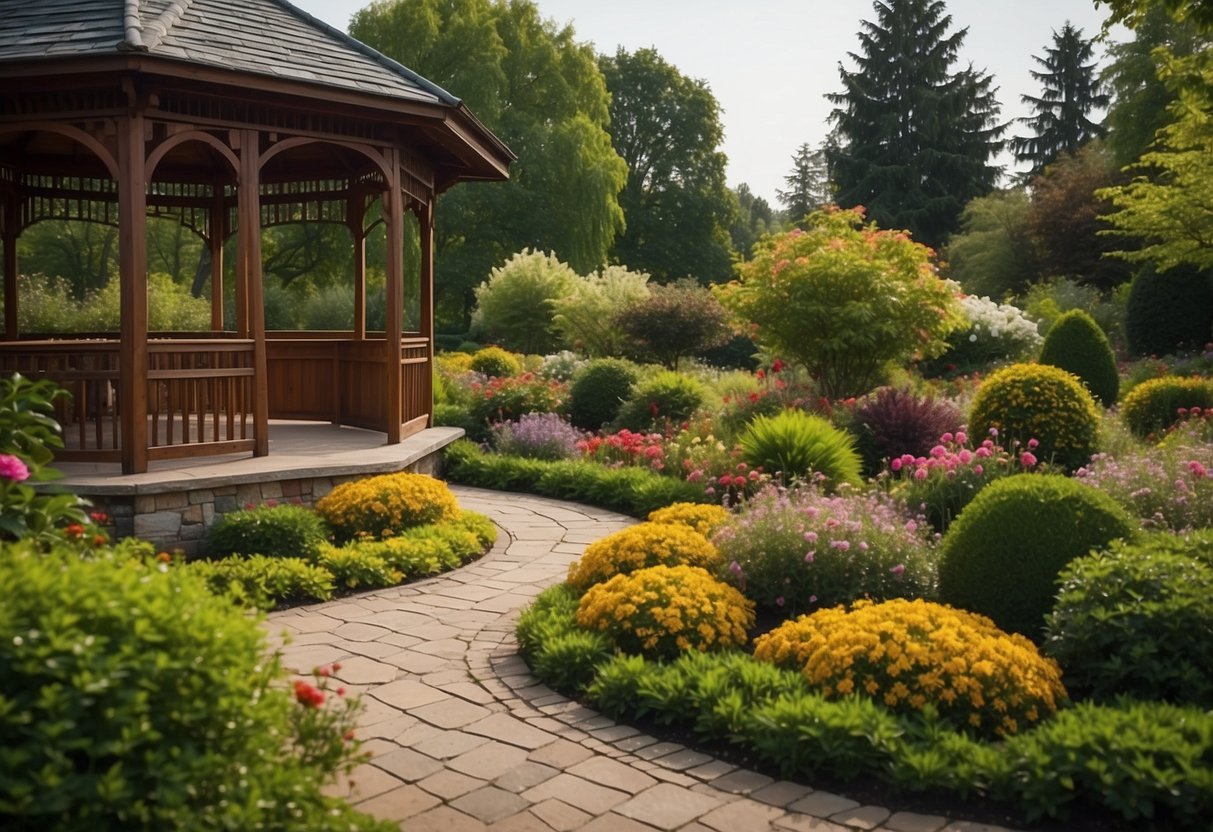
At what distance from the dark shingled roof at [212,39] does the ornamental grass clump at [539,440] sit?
4733mm

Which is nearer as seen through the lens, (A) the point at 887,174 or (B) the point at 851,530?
(B) the point at 851,530

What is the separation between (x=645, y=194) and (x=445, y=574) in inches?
1425

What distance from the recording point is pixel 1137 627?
4184 millimetres

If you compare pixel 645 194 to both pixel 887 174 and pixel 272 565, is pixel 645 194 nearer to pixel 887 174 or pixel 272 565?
pixel 887 174

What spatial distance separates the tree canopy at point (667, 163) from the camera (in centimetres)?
4094

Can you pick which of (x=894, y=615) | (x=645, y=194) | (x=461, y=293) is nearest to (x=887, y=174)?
(x=645, y=194)

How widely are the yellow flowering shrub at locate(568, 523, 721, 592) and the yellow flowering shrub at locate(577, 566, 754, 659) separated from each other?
531 millimetres

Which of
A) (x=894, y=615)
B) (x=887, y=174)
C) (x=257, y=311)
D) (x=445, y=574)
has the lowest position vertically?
(x=445, y=574)

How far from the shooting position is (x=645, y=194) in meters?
41.8

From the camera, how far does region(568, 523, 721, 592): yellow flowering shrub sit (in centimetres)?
607

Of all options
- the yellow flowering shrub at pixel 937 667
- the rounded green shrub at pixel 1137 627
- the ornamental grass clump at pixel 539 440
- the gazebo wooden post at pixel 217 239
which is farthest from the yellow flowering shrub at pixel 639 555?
the gazebo wooden post at pixel 217 239

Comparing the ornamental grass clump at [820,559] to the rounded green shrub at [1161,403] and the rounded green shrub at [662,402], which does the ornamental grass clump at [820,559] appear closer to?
the rounded green shrub at [662,402]

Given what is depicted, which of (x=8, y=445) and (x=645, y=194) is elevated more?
(x=645, y=194)

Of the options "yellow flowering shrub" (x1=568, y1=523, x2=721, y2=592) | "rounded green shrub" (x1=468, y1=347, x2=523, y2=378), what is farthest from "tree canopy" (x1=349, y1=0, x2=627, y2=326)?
"yellow flowering shrub" (x1=568, y1=523, x2=721, y2=592)
